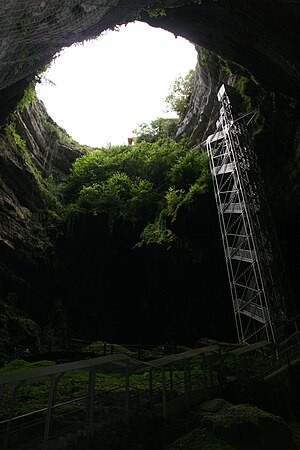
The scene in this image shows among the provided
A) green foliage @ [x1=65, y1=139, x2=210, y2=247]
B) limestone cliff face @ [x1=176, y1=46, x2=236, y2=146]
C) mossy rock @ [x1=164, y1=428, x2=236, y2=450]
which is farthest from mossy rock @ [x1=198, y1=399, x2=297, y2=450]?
limestone cliff face @ [x1=176, y1=46, x2=236, y2=146]

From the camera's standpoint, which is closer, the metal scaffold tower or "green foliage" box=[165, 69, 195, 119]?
the metal scaffold tower

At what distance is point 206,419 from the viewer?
6.13 m

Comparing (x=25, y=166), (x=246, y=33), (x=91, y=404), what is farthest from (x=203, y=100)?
(x=91, y=404)

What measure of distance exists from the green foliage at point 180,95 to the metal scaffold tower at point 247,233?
6798 millimetres

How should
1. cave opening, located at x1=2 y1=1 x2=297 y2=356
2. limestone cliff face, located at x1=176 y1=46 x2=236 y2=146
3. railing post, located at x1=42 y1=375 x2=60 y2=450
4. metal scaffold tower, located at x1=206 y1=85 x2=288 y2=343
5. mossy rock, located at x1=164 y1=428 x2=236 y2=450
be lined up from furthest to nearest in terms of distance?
limestone cliff face, located at x1=176 y1=46 x2=236 y2=146 → metal scaffold tower, located at x1=206 y1=85 x2=288 y2=343 → cave opening, located at x1=2 y1=1 x2=297 y2=356 → mossy rock, located at x1=164 y1=428 x2=236 y2=450 → railing post, located at x1=42 y1=375 x2=60 y2=450

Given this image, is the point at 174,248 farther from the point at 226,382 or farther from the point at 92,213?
the point at 226,382

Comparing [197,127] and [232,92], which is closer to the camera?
[232,92]

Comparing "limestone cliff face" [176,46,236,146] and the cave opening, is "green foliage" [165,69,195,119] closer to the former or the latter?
"limestone cliff face" [176,46,236,146]

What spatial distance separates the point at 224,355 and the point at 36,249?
9.00 m

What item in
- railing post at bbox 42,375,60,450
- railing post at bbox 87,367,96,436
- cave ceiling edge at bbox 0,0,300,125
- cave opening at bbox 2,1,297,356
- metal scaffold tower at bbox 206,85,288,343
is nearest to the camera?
railing post at bbox 42,375,60,450

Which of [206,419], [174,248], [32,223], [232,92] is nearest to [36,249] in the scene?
[32,223]

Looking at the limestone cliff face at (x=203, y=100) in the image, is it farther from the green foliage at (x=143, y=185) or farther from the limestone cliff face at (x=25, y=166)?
the limestone cliff face at (x=25, y=166)

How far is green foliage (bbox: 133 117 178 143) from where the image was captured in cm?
2247

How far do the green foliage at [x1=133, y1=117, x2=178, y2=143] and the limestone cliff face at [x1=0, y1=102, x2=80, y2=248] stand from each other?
5844 mm
